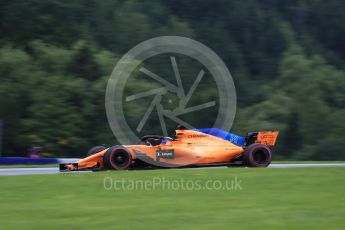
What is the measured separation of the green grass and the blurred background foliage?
827 inches

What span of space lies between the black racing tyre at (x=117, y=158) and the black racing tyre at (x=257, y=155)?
306 cm

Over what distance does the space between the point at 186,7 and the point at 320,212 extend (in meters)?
61.5

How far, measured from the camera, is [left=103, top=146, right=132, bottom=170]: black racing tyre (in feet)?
51.0

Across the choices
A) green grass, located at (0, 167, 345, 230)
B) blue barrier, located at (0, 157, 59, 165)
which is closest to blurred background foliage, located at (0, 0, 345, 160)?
blue barrier, located at (0, 157, 59, 165)

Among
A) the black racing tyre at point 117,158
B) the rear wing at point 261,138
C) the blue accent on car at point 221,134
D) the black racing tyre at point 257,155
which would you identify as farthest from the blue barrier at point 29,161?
the black racing tyre at point 257,155

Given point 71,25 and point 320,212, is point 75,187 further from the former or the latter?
point 71,25

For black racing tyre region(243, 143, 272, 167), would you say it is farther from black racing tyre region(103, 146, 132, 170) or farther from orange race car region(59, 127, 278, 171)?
black racing tyre region(103, 146, 132, 170)

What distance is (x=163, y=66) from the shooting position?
1893 inches

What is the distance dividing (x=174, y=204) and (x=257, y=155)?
712cm

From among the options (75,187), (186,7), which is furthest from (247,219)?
(186,7)

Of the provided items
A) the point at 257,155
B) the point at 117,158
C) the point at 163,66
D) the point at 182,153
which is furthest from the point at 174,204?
the point at 163,66

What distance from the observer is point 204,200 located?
33.2 ft

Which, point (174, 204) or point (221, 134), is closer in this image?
point (174, 204)

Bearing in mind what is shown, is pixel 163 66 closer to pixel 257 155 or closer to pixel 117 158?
pixel 257 155
